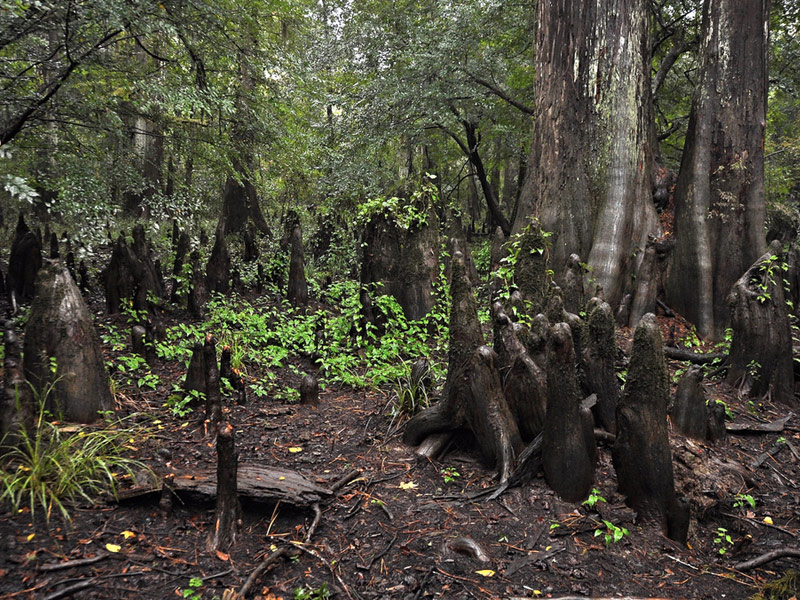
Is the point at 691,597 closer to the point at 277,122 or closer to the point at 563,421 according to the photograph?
the point at 563,421

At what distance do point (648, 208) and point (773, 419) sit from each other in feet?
11.1

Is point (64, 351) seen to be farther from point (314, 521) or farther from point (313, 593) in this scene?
point (313, 593)

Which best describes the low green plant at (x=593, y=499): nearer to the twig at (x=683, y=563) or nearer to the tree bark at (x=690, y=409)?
the twig at (x=683, y=563)

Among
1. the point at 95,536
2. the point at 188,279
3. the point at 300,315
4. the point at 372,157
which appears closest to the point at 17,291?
the point at 188,279

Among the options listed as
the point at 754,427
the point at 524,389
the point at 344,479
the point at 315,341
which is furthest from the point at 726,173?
the point at 344,479

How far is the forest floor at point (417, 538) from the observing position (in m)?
2.36

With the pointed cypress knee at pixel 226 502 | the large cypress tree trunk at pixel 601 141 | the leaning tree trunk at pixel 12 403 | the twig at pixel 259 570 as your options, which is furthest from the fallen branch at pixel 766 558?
the large cypress tree trunk at pixel 601 141

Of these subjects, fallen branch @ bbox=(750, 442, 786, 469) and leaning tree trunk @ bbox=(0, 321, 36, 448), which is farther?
fallen branch @ bbox=(750, 442, 786, 469)

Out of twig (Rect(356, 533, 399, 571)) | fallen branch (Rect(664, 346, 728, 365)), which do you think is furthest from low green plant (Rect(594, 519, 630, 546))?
fallen branch (Rect(664, 346, 728, 365))

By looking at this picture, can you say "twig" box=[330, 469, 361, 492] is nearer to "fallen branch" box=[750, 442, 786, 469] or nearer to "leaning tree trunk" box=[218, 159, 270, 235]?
"fallen branch" box=[750, 442, 786, 469]

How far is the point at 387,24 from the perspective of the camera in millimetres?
12234

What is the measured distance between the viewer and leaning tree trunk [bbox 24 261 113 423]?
3.46 m

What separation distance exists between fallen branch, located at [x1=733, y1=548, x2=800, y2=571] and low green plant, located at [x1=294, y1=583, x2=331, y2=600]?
83.7 inches

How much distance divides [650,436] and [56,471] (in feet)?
11.2
